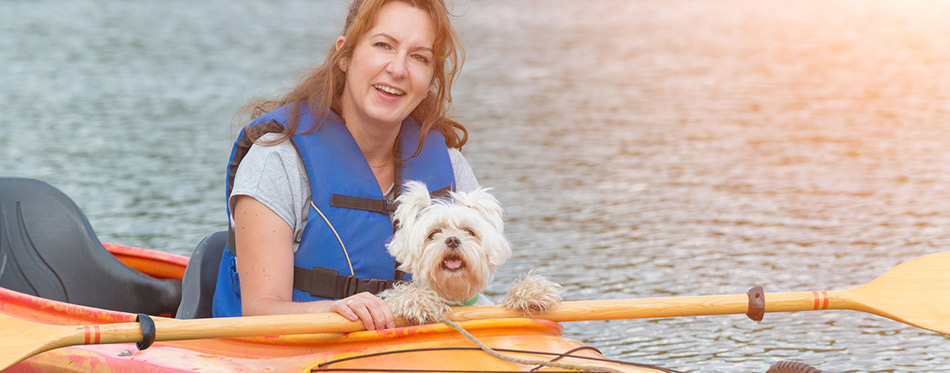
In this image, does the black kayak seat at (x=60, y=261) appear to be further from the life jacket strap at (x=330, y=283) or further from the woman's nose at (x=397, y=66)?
the woman's nose at (x=397, y=66)

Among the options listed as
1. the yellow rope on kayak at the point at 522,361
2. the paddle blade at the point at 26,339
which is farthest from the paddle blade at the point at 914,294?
the paddle blade at the point at 26,339

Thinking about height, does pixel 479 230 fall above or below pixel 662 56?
below

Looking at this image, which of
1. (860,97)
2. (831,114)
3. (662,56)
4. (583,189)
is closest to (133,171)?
(583,189)

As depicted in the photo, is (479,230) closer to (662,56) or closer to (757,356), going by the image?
(757,356)

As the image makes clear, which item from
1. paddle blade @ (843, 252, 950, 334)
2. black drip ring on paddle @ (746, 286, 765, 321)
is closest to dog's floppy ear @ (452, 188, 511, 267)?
black drip ring on paddle @ (746, 286, 765, 321)

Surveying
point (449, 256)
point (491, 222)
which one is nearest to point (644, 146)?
point (491, 222)

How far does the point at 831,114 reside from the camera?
40.7ft

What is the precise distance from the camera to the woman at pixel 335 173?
10.8 ft

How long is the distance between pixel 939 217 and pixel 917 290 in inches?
179

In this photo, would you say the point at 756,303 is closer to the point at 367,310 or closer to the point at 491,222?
the point at 491,222

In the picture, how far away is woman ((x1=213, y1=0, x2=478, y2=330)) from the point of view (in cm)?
328

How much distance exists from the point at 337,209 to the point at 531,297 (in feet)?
2.12

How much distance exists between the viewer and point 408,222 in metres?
3.09

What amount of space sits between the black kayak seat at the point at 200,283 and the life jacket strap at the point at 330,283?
585 mm
